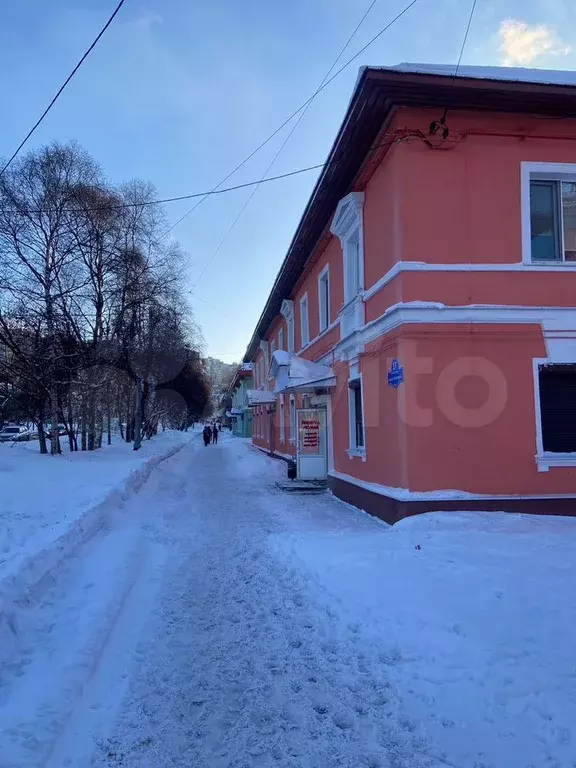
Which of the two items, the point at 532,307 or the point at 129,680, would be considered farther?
the point at 532,307

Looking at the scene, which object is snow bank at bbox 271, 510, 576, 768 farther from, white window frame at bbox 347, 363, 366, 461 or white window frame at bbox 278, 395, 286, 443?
white window frame at bbox 278, 395, 286, 443

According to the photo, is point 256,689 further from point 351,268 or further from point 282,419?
point 282,419

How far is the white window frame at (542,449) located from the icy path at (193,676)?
14.2ft

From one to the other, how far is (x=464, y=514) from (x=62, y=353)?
14.1 metres

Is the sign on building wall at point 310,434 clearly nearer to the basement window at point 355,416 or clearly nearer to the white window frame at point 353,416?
the white window frame at point 353,416

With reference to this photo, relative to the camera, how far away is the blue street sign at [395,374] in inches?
322

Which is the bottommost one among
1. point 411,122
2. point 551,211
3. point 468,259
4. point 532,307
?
point 532,307

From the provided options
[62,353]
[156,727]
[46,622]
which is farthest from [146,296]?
[156,727]

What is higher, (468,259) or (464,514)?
(468,259)

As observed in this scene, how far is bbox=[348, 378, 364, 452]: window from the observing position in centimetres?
1105

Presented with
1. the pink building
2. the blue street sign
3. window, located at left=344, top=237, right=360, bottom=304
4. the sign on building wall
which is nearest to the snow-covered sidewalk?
the sign on building wall

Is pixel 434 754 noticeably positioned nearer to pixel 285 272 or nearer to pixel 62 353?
pixel 285 272

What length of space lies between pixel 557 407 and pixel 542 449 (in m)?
0.72

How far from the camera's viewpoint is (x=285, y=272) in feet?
56.3
